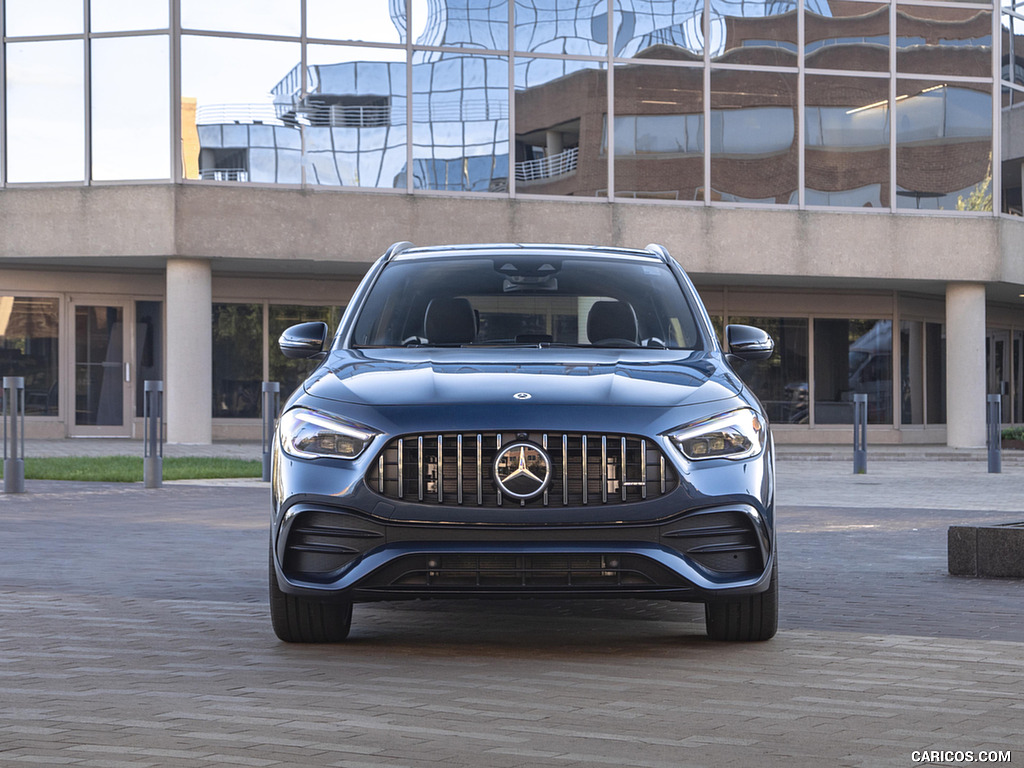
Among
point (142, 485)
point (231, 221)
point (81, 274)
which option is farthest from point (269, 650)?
point (81, 274)

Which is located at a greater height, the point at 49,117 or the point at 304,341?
the point at 49,117

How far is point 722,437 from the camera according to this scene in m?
5.52

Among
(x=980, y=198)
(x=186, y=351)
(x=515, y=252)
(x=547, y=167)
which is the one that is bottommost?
(x=186, y=351)

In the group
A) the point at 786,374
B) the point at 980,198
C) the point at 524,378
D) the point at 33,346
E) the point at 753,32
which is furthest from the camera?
the point at 786,374

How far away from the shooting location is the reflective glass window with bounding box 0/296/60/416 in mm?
28688

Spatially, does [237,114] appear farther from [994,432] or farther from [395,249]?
[395,249]

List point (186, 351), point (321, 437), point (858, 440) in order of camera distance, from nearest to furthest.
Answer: point (321, 437), point (858, 440), point (186, 351)

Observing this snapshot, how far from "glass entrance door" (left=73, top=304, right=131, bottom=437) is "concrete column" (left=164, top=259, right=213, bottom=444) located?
312 cm

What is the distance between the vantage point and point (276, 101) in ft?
88.1

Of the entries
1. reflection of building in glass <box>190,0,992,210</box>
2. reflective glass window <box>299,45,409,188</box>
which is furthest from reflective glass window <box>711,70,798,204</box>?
reflective glass window <box>299,45,409,188</box>

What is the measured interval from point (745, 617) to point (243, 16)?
22591mm

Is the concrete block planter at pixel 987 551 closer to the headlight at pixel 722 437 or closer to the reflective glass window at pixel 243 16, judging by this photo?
the headlight at pixel 722 437

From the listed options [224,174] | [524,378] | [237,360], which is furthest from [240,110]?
[524,378]

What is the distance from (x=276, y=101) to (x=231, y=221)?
8.22ft
